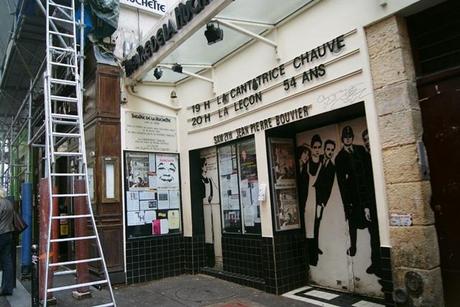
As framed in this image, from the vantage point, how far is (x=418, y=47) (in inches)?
180

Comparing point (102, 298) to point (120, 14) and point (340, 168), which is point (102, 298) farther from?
point (120, 14)

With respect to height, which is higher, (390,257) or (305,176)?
(305,176)

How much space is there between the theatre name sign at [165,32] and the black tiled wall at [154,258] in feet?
10.9

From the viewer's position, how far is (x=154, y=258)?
24.2ft

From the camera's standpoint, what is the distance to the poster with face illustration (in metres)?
7.78

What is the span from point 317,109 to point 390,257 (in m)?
2.21

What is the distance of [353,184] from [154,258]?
4062 millimetres

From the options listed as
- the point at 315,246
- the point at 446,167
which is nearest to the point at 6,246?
the point at 315,246

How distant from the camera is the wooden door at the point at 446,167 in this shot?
414 cm

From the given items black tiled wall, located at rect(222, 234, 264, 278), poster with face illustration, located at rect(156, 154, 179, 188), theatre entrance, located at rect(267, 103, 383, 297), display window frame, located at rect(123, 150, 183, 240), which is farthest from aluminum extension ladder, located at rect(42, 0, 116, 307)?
theatre entrance, located at rect(267, 103, 383, 297)

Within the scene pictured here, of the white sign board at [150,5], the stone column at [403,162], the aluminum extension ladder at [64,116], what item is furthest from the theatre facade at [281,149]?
the white sign board at [150,5]

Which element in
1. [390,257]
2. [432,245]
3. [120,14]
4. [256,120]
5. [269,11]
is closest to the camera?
[432,245]

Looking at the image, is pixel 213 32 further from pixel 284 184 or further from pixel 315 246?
pixel 315 246

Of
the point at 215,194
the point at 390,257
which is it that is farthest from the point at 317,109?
the point at 215,194
